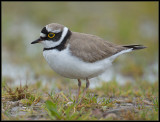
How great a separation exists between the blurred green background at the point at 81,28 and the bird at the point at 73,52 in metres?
3.06

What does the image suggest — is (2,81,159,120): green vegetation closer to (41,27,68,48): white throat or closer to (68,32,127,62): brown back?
(68,32,127,62): brown back

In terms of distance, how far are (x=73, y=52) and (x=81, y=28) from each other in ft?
21.0

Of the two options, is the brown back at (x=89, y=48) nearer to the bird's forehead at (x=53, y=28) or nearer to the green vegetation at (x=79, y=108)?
the bird's forehead at (x=53, y=28)

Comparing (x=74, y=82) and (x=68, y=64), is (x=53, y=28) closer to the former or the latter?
(x=68, y=64)

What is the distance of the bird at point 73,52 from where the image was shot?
5465 mm

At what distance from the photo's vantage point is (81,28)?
11836 mm

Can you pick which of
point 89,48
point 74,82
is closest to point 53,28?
point 89,48

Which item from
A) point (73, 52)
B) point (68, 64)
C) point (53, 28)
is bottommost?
point (68, 64)

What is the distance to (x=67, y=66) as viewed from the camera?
17.8 ft

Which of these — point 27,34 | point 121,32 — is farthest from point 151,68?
point 27,34

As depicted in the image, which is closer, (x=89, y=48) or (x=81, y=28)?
(x=89, y=48)

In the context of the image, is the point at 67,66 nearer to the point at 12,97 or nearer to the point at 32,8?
the point at 12,97

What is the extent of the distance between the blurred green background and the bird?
306 centimetres

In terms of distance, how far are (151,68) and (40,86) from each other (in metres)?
3.46
